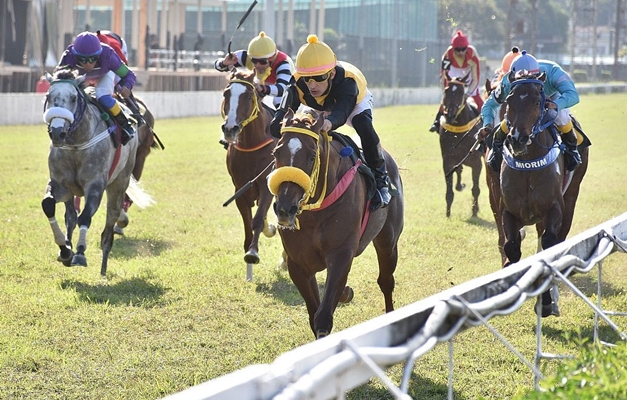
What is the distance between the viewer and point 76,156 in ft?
31.2

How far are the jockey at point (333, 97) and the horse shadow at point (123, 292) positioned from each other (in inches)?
104

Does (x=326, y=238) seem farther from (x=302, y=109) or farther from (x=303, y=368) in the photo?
(x=303, y=368)

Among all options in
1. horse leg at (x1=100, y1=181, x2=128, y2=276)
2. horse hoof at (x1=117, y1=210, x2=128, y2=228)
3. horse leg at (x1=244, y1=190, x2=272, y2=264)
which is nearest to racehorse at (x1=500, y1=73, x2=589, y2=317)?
horse leg at (x1=244, y1=190, x2=272, y2=264)

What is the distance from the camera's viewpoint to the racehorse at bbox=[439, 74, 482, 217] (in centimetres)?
1351

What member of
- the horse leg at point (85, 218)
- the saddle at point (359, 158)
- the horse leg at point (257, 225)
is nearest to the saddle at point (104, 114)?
the horse leg at point (85, 218)

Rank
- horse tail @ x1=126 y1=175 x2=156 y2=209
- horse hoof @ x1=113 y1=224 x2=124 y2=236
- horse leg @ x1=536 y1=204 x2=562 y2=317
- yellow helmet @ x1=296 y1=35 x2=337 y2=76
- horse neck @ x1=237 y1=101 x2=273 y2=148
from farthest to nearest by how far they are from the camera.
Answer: horse hoof @ x1=113 y1=224 x2=124 y2=236, horse tail @ x1=126 y1=175 x2=156 y2=209, horse neck @ x1=237 y1=101 x2=273 y2=148, horse leg @ x1=536 y1=204 x2=562 y2=317, yellow helmet @ x1=296 y1=35 x2=337 y2=76

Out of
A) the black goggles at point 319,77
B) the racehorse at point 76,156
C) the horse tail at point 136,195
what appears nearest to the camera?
the black goggles at point 319,77

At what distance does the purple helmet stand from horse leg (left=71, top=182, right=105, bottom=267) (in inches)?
52.4

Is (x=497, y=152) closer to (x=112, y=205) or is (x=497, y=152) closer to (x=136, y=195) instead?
(x=112, y=205)

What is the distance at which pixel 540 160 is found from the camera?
316 inches

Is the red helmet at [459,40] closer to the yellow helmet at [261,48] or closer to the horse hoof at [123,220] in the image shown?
the yellow helmet at [261,48]

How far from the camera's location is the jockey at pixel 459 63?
45.4ft

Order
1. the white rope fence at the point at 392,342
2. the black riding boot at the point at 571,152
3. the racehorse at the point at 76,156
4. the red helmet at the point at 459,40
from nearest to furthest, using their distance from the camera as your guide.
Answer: the white rope fence at the point at 392,342, the black riding boot at the point at 571,152, the racehorse at the point at 76,156, the red helmet at the point at 459,40

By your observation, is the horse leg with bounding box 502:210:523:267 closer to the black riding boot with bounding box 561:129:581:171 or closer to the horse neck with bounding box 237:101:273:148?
the black riding boot with bounding box 561:129:581:171
